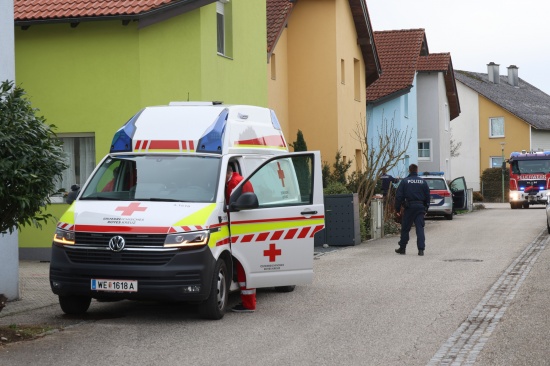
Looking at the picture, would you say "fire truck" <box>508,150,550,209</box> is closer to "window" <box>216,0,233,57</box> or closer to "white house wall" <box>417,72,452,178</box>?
"white house wall" <box>417,72,452,178</box>

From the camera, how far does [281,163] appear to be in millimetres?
13570

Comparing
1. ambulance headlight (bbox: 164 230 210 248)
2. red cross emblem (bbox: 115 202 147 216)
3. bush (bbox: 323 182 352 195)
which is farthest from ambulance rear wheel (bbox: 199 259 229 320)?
bush (bbox: 323 182 352 195)

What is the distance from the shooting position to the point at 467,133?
8194cm

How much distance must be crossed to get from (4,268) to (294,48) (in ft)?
74.5

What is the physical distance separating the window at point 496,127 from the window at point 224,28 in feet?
196

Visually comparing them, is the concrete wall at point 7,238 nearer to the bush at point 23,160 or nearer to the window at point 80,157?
the bush at point 23,160

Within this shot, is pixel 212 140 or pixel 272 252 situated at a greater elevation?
pixel 212 140

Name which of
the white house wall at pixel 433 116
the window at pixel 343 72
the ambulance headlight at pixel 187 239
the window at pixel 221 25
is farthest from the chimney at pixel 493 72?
the ambulance headlight at pixel 187 239

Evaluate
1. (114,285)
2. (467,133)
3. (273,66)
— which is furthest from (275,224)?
(467,133)

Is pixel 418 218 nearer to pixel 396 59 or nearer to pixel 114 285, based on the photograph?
pixel 114 285

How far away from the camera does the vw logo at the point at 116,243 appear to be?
1101cm

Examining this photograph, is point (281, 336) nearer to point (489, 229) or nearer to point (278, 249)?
point (278, 249)

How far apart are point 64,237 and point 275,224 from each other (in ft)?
8.56

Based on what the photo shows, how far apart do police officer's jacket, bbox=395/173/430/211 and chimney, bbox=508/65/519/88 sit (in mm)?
75473
